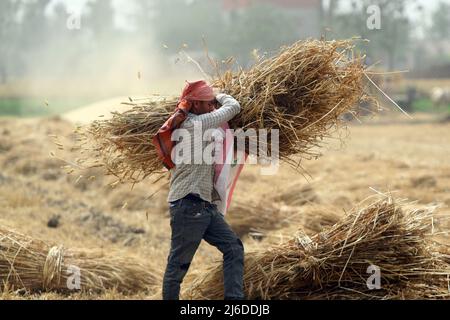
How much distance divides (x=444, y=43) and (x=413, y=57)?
13.3 meters

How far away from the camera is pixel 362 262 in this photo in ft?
16.2

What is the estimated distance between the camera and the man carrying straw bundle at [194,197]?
469cm

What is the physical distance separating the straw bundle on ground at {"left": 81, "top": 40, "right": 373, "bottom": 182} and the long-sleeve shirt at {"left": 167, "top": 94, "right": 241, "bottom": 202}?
363mm

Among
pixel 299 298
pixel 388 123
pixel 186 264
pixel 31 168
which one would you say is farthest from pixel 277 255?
pixel 388 123

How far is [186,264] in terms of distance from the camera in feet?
15.7

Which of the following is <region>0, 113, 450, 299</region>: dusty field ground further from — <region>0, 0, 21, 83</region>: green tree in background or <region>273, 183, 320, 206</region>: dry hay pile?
<region>0, 0, 21, 83</region>: green tree in background

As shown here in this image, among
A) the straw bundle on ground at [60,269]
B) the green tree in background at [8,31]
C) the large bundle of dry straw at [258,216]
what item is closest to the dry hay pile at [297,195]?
the large bundle of dry straw at [258,216]

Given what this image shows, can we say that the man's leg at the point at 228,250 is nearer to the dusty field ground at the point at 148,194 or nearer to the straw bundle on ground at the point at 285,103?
the straw bundle on ground at the point at 285,103

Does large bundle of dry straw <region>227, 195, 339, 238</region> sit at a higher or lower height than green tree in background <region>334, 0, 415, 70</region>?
lower

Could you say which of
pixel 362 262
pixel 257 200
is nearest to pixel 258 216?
pixel 257 200

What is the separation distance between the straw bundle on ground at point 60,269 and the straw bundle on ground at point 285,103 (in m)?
1.01

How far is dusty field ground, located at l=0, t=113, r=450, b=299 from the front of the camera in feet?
23.1

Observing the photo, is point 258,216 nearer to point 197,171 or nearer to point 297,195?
point 297,195

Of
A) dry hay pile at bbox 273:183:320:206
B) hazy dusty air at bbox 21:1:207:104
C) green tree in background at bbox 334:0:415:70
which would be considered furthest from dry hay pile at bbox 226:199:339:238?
green tree in background at bbox 334:0:415:70
